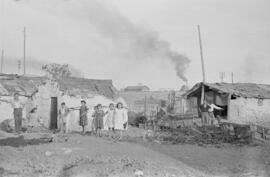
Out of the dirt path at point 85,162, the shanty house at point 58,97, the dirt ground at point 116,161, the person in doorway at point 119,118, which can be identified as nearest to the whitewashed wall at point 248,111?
the shanty house at point 58,97

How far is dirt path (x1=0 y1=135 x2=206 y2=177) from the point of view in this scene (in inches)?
367

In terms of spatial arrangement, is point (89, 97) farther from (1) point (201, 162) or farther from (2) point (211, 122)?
(1) point (201, 162)

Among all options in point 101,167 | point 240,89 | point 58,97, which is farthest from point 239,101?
point 101,167

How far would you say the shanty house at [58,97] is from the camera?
70.1 feet

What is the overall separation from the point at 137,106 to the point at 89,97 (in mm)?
14953

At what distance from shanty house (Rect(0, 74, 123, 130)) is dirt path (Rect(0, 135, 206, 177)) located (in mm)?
8923

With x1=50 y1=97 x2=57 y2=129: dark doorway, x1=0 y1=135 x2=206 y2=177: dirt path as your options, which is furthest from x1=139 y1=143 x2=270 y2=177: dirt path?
x1=50 y1=97 x2=57 y2=129: dark doorway

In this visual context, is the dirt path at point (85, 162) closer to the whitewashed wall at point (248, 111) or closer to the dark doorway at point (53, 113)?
the dark doorway at point (53, 113)

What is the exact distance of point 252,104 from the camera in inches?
971

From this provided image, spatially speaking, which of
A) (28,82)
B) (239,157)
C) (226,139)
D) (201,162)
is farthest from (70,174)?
(28,82)

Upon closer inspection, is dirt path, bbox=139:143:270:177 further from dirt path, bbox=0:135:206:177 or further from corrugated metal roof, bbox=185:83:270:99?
corrugated metal roof, bbox=185:83:270:99

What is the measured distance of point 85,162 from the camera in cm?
1009

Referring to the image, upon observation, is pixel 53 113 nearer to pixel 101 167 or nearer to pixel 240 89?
pixel 240 89

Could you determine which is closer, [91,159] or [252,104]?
[91,159]
